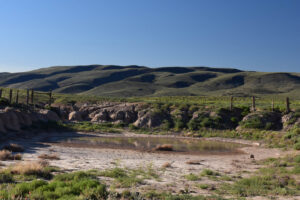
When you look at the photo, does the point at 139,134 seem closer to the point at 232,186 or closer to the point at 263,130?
the point at 263,130

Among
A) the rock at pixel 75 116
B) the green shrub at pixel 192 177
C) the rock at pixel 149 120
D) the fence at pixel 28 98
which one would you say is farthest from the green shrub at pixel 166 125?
the green shrub at pixel 192 177

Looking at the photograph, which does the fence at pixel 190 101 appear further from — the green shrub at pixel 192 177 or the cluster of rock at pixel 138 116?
the green shrub at pixel 192 177

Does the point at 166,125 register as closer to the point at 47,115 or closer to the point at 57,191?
the point at 47,115

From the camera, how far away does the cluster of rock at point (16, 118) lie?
1060 inches

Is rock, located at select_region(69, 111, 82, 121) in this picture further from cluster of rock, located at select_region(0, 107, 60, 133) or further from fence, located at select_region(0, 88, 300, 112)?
cluster of rock, located at select_region(0, 107, 60, 133)

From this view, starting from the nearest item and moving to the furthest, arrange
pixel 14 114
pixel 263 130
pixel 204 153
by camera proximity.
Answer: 1. pixel 204 153
2. pixel 14 114
3. pixel 263 130

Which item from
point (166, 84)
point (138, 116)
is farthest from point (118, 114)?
point (166, 84)

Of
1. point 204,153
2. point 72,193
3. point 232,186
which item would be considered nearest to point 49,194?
point 72,193

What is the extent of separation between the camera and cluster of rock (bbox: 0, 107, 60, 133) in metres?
26.9

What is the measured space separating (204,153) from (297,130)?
11.4m

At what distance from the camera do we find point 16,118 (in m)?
29.1

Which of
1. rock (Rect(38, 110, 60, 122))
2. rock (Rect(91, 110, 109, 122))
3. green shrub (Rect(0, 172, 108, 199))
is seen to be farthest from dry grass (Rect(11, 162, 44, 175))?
rock (Rect(91, 110, 109, 122))

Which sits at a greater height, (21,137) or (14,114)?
(14,114)

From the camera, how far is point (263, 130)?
31766 millimetres
